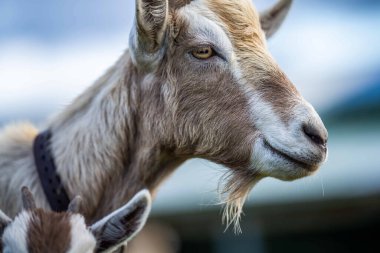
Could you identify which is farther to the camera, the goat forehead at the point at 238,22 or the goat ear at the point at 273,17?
the goat ear at the point at 273,17

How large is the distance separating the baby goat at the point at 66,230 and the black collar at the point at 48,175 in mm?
770

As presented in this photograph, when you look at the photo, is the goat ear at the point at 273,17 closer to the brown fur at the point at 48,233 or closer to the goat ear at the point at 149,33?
the goat ear at the point at 149,33

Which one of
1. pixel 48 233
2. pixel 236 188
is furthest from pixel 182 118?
pixel 48 233

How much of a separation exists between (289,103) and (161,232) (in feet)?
30.5

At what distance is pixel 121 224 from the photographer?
4941 mm

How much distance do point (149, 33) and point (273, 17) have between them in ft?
5.31

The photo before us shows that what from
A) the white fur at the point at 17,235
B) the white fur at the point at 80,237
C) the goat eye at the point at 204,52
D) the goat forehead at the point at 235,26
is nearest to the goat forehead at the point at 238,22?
the goat forehead at the point at 235,26

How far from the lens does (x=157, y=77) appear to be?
5.79m

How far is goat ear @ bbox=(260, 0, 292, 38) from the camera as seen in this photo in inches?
269

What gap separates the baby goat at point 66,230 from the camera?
4543 millimetres

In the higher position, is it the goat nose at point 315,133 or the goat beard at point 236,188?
the goat nose at point 315,133

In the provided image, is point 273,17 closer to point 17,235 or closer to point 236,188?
point 236,188

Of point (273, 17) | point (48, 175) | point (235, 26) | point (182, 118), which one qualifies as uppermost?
point (235, 26)

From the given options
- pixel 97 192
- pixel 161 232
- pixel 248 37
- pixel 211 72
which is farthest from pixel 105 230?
pixel 161 232
